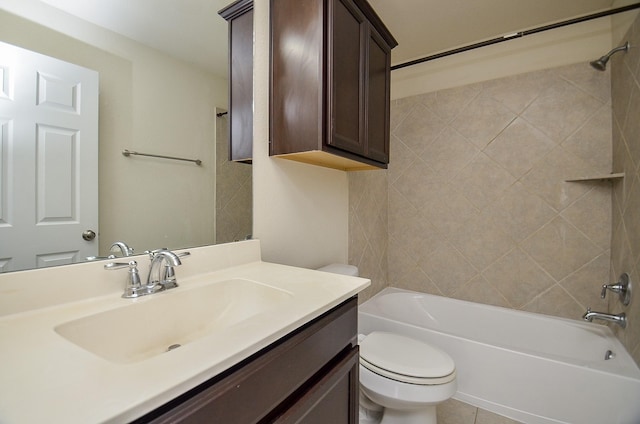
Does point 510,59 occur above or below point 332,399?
above

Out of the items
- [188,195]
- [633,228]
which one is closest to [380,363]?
[188,195]

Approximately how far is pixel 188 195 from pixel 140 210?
17cm

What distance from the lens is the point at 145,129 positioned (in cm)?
84

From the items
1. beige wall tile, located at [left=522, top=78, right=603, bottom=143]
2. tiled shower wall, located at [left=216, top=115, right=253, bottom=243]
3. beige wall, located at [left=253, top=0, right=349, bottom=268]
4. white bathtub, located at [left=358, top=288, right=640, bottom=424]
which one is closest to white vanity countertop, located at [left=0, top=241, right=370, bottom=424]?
tiled shower wall, located at [left=216, top=115, right=253, bottom=243]

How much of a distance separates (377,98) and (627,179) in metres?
1.37

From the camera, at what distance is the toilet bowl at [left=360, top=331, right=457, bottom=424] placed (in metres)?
1.09

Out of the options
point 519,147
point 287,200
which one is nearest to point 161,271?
point 287,200

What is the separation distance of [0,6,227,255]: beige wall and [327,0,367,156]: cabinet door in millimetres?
446

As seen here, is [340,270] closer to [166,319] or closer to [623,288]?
[166,319]

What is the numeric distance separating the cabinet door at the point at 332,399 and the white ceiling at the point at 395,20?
111 cm

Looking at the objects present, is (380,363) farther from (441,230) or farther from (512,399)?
(441,230)

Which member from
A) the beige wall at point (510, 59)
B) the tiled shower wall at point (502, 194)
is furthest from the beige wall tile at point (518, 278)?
the beige wall at point (510, 59)

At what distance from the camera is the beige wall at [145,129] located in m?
0.71

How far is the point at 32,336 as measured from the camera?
1.62ft
